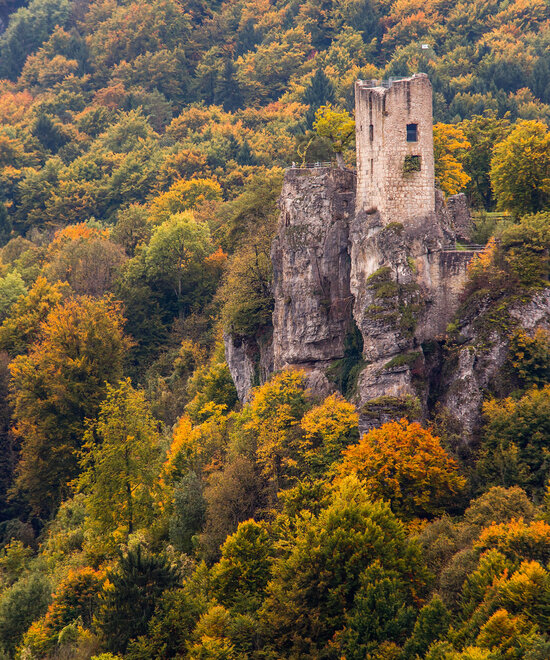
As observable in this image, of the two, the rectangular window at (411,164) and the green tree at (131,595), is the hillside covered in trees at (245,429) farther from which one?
the rectangular window at (411,164)

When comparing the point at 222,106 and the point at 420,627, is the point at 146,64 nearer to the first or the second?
the point at 222,106

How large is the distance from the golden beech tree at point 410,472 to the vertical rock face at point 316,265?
32.6ft

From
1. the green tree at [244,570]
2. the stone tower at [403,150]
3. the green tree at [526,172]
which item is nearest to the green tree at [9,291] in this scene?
the stone tower at [403,150]

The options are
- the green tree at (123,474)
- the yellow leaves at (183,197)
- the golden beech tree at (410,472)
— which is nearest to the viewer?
the golden beech tree at (410,472)

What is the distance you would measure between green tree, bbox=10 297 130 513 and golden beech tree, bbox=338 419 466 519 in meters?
26.4

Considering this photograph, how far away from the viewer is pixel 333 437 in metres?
48.4

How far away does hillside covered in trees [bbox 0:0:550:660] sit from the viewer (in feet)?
133

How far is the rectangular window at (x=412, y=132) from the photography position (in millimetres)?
51312

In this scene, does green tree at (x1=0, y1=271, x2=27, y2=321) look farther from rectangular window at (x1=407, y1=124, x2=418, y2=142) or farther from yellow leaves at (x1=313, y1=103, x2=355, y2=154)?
rectangular window at (x1=407, y1=124, x2=418, y2=142)

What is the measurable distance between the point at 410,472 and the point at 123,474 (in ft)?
63.2

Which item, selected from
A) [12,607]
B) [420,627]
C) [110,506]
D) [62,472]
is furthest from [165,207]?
[420,627]

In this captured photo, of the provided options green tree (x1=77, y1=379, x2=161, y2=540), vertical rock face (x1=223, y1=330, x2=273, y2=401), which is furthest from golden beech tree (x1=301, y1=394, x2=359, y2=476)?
green tree (x1=77, y1=379, x2=161, y2=540)

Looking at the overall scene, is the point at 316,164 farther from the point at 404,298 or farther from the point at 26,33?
the point at 26,33

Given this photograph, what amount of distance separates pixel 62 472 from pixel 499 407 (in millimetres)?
32926
